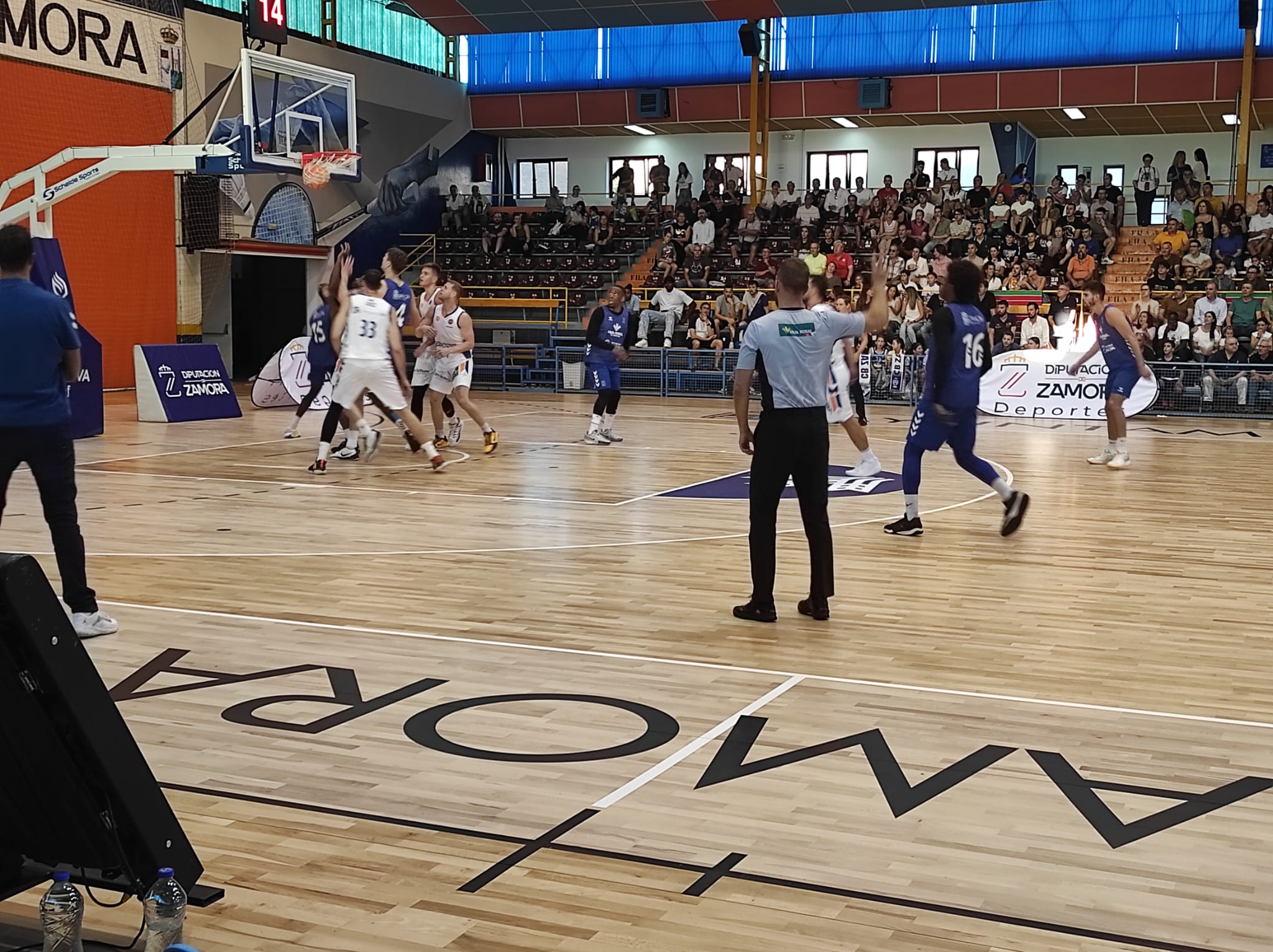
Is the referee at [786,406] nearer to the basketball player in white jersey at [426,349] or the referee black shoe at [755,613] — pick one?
the referee black shoe at [755,613]

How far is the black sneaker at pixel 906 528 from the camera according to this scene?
30.3ft

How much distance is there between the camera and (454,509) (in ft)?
33.3

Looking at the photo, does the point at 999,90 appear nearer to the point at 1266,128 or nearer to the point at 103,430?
the point at 1266,128

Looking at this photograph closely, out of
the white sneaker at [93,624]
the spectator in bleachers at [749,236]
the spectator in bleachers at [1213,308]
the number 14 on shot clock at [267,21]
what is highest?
the number 14 on shot clock at [267,21]

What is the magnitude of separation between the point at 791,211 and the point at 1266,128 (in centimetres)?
1062

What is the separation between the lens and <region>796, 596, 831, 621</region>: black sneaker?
263 inches

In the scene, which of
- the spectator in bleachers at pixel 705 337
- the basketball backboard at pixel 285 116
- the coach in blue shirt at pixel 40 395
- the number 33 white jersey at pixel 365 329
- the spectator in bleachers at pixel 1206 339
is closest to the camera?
the coach in blue shirt at pixel 40 395

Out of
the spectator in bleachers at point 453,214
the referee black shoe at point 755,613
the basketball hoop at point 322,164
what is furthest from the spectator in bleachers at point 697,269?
the referee black shoe at point 755,613

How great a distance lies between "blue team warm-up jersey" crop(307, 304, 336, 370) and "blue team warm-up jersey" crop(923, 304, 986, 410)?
7.32m

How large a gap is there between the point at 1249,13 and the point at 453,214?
647 inches

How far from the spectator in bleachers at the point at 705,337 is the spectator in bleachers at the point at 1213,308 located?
7.46 meters

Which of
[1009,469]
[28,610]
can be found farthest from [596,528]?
[28,610]

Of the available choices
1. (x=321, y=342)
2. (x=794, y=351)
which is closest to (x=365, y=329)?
(x=321, y=342)

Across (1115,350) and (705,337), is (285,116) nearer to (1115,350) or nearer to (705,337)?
(705,337)
